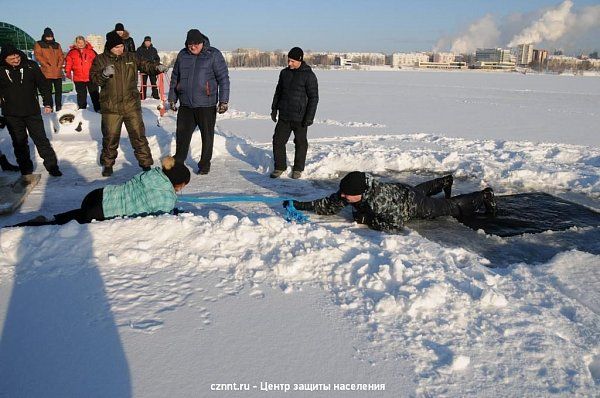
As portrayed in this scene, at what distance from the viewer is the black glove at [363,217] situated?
424 centimetres

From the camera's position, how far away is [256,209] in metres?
4.85

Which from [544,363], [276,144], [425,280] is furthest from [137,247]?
[276,144]

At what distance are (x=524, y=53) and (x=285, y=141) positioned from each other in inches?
7989

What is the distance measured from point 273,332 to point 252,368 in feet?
1.13

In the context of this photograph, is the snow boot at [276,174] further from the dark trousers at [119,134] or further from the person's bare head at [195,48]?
the person's bare head at [195,48]

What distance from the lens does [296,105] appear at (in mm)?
6016

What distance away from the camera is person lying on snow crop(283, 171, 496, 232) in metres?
3.98

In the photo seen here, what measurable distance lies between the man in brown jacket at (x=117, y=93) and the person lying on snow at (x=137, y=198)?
2.27m

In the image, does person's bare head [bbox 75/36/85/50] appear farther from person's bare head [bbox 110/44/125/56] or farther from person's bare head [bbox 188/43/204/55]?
person's bare head [bbox 188/43/204/55]

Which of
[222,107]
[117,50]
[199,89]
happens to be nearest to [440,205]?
[222,107]

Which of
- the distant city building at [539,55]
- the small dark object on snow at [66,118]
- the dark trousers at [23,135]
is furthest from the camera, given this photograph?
the distant city building at [539,55]

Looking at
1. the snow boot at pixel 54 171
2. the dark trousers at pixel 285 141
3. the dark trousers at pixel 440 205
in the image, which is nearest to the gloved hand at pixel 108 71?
the snow boot at pixel 54 171

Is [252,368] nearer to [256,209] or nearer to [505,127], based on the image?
[256,209]

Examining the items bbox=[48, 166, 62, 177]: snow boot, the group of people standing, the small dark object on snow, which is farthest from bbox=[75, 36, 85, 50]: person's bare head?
bbox=[48, 166, 62, 177]: snow boot
